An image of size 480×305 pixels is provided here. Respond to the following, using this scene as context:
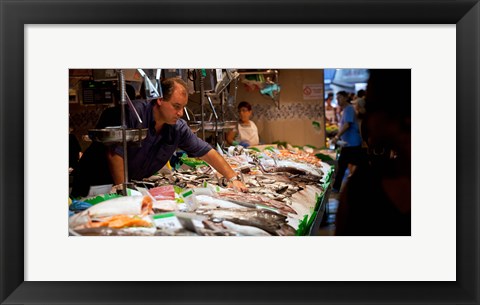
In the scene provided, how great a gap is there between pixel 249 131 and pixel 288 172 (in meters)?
0.30

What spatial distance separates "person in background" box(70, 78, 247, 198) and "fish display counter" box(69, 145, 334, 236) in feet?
0.14

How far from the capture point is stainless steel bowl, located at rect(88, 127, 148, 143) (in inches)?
126

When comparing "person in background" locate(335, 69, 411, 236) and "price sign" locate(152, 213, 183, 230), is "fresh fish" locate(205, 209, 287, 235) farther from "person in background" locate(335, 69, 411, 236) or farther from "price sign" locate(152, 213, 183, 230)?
"person in background" locate(335, 69, 411, 236)

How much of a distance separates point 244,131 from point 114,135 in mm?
617

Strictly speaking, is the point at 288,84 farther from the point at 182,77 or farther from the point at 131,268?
the point at 131,268

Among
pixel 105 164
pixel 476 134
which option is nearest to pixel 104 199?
pixel 105 164

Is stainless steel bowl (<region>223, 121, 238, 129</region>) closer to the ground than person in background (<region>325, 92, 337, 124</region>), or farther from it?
closer to the ground

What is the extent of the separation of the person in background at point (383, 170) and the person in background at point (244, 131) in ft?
1.69

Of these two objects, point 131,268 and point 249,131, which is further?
point 249,131

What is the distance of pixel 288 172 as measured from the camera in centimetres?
344

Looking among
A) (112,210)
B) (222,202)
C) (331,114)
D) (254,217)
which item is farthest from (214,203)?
(331,114)

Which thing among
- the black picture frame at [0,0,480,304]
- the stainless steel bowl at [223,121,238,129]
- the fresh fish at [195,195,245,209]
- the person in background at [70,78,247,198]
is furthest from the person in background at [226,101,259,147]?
the black picture frame at [0,0,480,304]

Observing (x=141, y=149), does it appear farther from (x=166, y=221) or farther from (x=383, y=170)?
(x=383, y=170)
